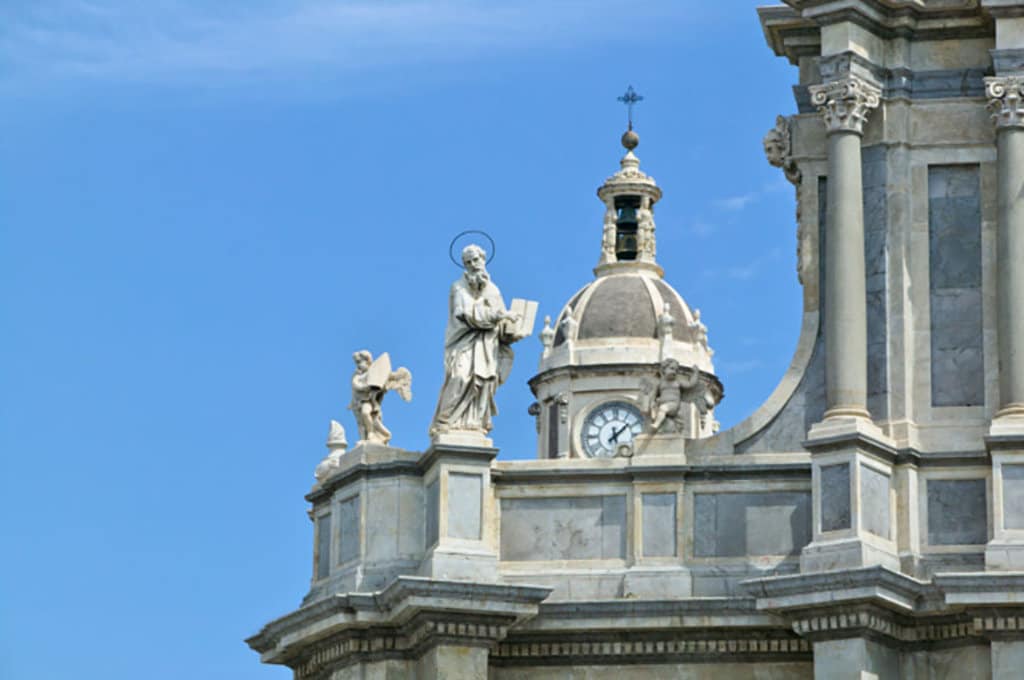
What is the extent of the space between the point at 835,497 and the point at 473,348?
3660mm

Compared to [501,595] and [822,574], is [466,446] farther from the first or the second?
[822,574]

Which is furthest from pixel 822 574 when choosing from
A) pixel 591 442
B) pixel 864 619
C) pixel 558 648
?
pixel 591 442

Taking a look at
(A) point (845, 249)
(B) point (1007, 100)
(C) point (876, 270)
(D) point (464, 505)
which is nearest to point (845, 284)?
(A) point (845, 249)

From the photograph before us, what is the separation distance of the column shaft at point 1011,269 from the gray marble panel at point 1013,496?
569mm

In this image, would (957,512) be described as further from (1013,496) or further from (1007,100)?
(1007,100)

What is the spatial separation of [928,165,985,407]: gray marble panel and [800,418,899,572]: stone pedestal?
102cm

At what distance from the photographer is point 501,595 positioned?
3431 cm

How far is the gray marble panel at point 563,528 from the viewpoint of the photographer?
35219mm

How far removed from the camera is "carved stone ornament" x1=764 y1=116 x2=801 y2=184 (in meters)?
36.5

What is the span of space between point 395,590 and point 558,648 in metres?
1.76

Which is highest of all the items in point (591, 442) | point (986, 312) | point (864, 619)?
point (591, 442)

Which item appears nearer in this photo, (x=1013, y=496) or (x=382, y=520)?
(x=1013, y=496)

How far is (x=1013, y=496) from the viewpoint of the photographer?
34.1 m

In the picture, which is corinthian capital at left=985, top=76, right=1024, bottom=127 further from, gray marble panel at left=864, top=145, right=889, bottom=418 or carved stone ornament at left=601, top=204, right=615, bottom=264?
carved stone ornament at left=601, top=204, right=615, bottom=264
